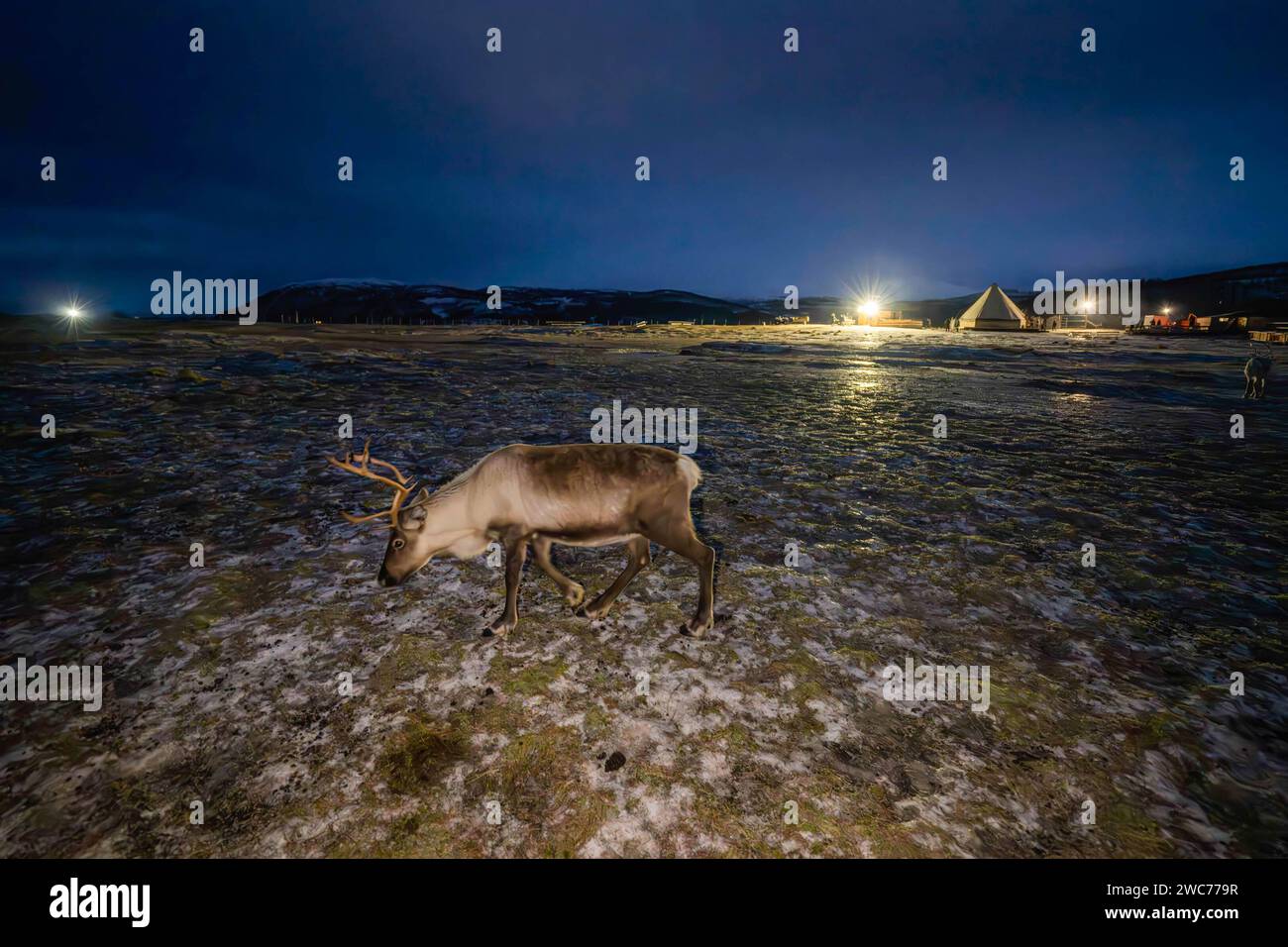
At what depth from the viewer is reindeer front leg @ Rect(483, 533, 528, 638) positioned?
4.77 metres

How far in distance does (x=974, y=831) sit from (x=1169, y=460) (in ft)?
41.1

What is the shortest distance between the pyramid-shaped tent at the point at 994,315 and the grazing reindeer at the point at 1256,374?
258ft

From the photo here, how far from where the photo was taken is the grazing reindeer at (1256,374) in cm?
1889

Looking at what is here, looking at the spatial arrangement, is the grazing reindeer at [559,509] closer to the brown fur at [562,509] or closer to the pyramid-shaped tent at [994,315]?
the brown fur at [562,509]

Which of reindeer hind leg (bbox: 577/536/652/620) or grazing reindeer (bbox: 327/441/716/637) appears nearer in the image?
grazing reindeer (bbox: 327/441/716/637)

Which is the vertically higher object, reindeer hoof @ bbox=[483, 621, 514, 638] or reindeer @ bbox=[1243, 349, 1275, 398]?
reindeer @ bbox=[1243, 349, 1275, 398]

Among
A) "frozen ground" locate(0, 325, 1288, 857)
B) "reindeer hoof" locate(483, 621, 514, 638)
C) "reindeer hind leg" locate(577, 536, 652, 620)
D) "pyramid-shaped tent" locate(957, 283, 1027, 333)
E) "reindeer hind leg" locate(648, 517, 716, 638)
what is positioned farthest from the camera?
"pyramid-shaped tent" locate(957, 283, 1027, 333)

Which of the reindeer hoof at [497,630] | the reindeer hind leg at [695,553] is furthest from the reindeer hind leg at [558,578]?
the reindeer hind leg at [695,553]

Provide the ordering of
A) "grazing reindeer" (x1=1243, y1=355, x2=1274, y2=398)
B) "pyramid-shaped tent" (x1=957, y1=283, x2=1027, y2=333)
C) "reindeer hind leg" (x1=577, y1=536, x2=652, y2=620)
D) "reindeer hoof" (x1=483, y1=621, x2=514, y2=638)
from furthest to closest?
"pyramid-shaped tent" (x1=957, y1=283, x2=1027, y2=333) → "grazing reindeer" (x1=1243, y1=355, x2=1274, y2=398) → "reindeer hind leg" (x1=577, y1=536, x2=652, y2=620) → "reindeer hoof" (x1=483, y1=621, x2=514, y2=638)

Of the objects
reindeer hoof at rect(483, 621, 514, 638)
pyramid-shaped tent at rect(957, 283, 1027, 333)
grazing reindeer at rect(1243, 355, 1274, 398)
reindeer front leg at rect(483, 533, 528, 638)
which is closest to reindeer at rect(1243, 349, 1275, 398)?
grazing reindeer at rect(1243, 355, 1274, 398)

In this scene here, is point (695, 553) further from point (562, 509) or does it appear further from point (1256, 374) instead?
point (1256, 374)

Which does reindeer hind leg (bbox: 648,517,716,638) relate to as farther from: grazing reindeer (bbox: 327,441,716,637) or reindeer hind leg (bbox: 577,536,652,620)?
reindeer hind leg (bbox: 577,536,652,620)

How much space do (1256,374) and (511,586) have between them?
1117 inches

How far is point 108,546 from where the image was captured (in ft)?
19.9
